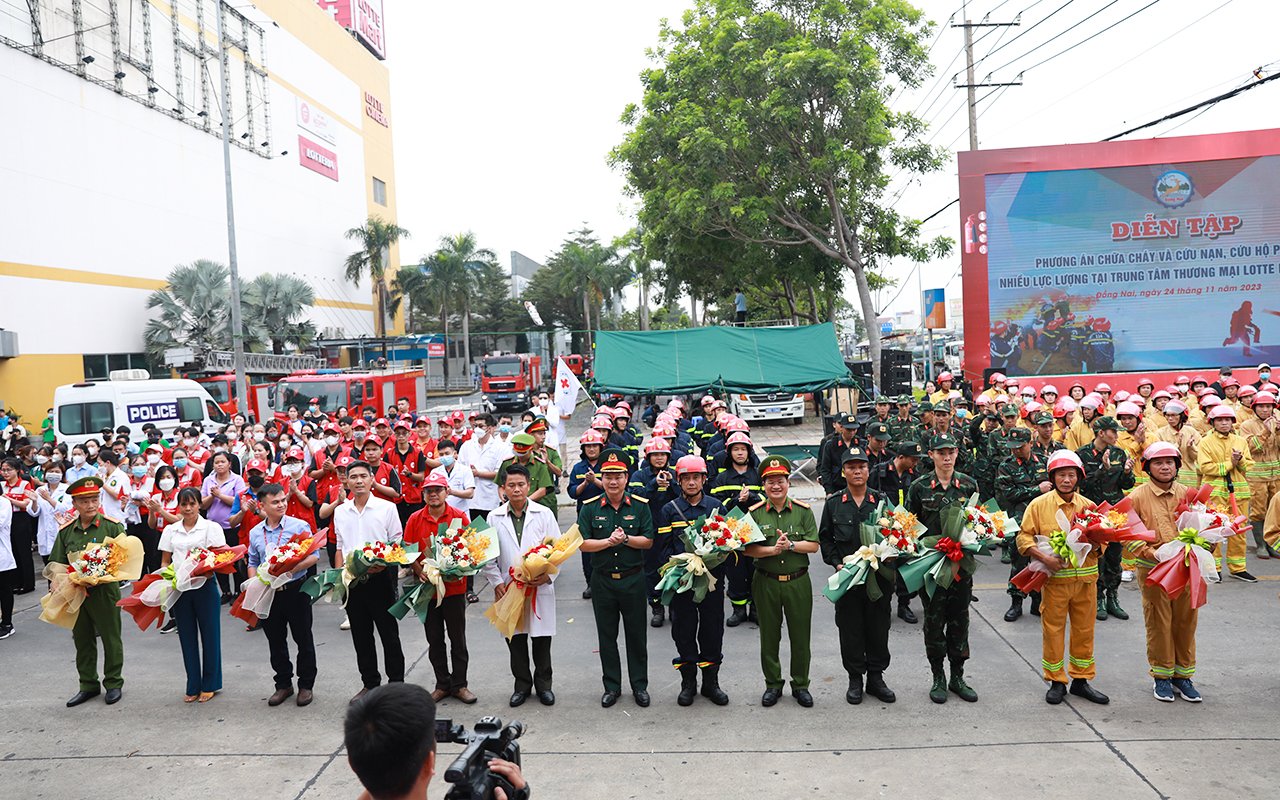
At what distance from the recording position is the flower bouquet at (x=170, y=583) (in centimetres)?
670

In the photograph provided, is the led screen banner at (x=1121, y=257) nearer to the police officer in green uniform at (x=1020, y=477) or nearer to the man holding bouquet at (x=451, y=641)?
the police officer in green uniform at (x=1020, y=477)

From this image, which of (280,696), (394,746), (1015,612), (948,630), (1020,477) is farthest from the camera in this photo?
(1020,477)

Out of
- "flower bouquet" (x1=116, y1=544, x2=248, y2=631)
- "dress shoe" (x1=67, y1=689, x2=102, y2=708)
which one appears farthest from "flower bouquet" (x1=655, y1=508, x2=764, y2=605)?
"dress shoe" (x1=67, y1=689, x2=102, y2=708)

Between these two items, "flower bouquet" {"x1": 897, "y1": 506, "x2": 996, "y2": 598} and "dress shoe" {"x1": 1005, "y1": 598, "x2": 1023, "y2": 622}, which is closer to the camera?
"flower bouquet" {"x1": 897, "y1": 506, "x2": 996, "y2": 598}

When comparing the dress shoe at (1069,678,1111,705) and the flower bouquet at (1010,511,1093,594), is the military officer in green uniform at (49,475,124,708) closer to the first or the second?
the flower bouquet at (1010,511,1093,594)

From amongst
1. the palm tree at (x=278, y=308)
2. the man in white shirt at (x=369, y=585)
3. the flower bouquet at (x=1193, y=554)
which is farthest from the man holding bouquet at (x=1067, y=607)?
the palm tree at (x=278, y=308)

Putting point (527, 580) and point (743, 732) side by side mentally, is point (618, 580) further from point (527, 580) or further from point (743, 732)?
point (743, 732)

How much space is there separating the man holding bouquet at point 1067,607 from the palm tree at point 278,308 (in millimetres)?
33109

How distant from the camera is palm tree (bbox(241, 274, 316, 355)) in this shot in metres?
34.9

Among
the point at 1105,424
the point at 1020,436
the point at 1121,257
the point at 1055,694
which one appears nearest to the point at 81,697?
the point at 1055,694

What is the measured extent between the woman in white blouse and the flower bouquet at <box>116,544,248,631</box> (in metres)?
0.08

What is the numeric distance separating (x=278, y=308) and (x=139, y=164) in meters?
7.07

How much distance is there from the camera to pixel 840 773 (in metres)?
5.23

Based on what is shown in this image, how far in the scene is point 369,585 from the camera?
6.61m
